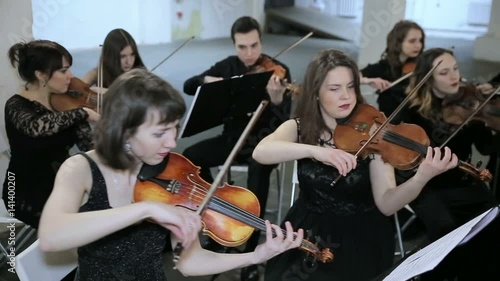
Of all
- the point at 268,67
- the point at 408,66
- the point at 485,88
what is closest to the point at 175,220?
the point at 268,67

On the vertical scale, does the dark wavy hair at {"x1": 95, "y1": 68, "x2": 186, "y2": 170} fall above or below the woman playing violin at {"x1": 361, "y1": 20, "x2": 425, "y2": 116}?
above

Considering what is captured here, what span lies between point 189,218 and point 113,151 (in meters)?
0.29

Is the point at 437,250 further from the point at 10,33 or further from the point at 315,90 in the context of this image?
the point at 10,33

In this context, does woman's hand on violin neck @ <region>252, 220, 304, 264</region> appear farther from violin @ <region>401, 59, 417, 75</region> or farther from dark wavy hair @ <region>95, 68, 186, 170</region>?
violin @ <region>401, 59, 417, 75</region>

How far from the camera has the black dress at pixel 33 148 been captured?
1981 mm

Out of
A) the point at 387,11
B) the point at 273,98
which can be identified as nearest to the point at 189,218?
the point at 273,98

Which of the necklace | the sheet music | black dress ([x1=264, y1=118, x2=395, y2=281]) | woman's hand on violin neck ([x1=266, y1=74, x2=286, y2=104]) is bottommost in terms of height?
black dress ([x1=264, y1=118, x2=395, y2=281])

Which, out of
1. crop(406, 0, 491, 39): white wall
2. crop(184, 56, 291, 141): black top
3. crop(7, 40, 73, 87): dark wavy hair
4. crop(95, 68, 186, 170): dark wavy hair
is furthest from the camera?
crop(406, 0, 491, 39): white wall

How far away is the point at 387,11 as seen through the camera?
4324 mm

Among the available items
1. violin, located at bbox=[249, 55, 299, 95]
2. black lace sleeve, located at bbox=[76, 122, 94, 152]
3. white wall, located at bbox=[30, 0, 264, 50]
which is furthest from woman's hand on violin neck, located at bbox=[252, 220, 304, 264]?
white wall, located at bbox=[30, 0, 264, 50]

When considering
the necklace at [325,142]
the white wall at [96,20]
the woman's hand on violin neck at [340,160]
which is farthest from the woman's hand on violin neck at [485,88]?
the white wall at [96,20]

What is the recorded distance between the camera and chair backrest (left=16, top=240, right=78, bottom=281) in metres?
1.26

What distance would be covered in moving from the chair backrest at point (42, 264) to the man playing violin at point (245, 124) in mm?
1012

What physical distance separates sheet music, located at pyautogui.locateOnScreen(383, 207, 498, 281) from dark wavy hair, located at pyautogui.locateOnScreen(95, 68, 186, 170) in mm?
588
